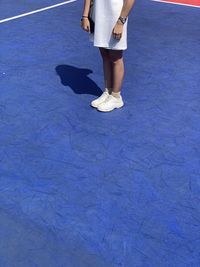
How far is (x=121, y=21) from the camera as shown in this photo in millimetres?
3207

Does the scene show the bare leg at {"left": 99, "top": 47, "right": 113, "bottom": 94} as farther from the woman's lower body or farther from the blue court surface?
the blue court surface

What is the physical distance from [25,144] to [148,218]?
1.31 meters

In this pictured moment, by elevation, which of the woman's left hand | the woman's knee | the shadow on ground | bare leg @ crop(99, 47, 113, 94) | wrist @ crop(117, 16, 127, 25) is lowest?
the shadow on ground

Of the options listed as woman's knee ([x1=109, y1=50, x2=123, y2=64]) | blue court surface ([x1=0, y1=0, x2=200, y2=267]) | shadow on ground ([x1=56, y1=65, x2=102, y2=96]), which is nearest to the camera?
blue court surface ([x1=0, y1=0, x2=200, y2=267])

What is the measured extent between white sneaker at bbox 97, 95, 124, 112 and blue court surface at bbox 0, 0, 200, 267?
0.24 ft

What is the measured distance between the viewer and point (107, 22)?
3.29 m

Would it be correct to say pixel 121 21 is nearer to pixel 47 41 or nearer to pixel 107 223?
pixel 107 223

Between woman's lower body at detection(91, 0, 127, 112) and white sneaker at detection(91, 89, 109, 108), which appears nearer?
woman's lower body at detection(91, 0, 127, 112)

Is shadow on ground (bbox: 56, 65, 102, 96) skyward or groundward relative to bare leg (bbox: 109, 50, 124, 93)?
groundward

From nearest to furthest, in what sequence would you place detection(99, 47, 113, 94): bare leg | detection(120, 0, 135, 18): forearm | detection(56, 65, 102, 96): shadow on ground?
detection(120, 0, 135, 18): forearm, detection(99, 47, 113, 94): bare leg, detection(56, 65, 102, 96): shadow on ground

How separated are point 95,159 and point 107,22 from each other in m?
1.17

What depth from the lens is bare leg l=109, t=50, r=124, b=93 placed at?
3.53 meters

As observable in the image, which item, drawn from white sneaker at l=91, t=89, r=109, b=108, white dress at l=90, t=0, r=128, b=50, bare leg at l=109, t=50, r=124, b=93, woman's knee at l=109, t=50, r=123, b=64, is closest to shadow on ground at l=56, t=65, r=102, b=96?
white sneaker at l=91, t=89, r=109, b=108

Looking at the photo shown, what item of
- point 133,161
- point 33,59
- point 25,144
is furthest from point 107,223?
point 33,59
